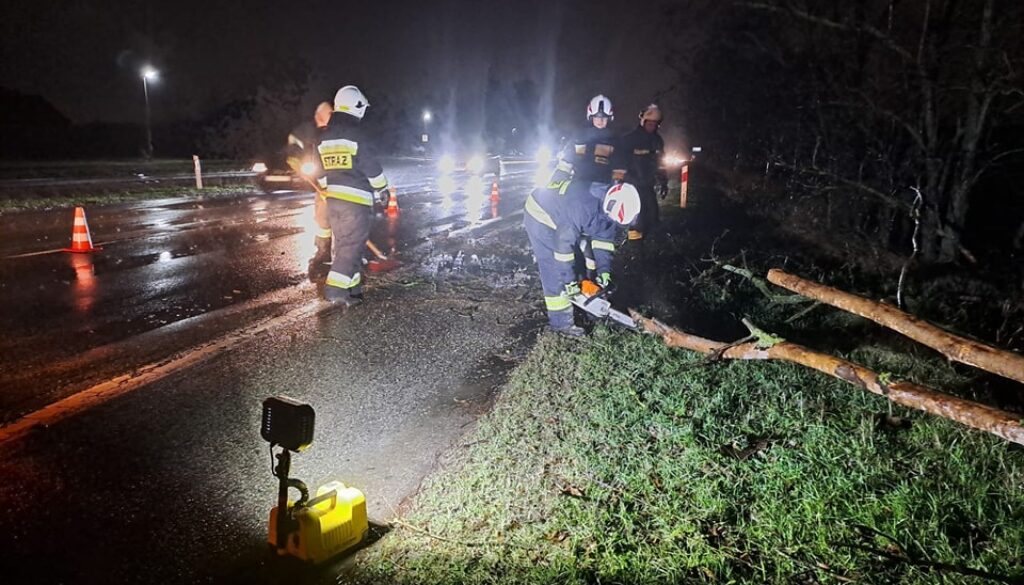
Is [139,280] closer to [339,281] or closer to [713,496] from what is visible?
[339,281]

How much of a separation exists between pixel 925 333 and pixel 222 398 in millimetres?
4359

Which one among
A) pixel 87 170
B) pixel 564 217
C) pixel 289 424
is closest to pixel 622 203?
pixel 564 217

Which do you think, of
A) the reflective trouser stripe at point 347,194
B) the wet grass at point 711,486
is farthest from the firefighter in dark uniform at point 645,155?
the wet grass at point 711,486

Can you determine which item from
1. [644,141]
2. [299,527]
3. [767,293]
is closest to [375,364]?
[299,527]

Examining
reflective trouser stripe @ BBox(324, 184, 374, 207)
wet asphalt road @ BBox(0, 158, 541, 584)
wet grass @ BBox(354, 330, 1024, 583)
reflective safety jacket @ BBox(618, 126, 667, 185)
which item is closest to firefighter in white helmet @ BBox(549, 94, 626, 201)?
wet asphalt road @ BBox(0, 158, 541, 584)

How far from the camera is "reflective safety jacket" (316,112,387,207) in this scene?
651 cm

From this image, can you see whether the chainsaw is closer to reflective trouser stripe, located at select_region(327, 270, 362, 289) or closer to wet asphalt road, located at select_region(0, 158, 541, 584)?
wet asphalt road, located at select_region(0, 158, 541, 584)

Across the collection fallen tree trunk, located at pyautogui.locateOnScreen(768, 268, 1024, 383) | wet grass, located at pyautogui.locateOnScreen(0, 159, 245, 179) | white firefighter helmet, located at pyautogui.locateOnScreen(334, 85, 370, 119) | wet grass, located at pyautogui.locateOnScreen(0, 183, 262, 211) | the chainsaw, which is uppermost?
white firefighter helmet, located at pyautogui.locateOnScreen(334, 85, 370, 119)

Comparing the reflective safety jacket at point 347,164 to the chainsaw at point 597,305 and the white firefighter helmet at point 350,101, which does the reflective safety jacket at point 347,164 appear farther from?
the chainsaw at point 597,305

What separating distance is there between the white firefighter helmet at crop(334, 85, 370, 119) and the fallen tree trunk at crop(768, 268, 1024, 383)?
4207mm

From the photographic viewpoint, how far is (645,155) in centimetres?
939

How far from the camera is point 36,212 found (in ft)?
46.5

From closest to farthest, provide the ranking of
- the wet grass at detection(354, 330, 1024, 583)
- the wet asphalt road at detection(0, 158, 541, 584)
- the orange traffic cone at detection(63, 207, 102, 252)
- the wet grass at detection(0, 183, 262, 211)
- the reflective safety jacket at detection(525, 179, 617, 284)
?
the wet grass at detection(354, 330, 1024, 583)
the wet asphalt road at detection(0, 158, 541, 584)
the reflective safety jacket at detection(525, 179, 617, 284)
the orange traffic cone at detection(63, 207, 102, 252)
the wet grass at detection(0, 183, 262, 211)

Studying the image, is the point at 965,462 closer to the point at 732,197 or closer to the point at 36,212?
the point at 732,197
